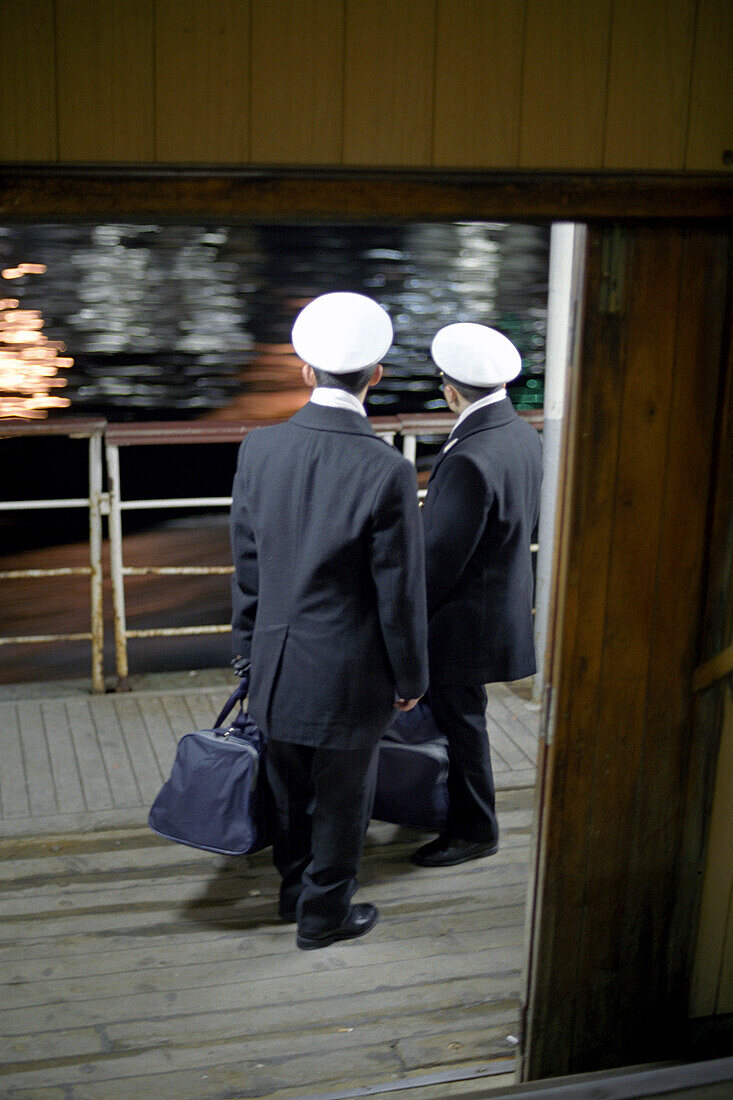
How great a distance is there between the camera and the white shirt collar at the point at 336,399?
7.72ft

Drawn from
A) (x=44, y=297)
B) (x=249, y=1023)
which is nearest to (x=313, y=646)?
(x=249, y=1023)

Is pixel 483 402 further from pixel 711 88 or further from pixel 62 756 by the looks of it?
pixel 62 756

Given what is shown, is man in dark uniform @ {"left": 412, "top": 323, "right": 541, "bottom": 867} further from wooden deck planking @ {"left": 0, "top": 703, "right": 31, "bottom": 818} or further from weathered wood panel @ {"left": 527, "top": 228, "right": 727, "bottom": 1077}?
wooden deck planking @ {"left": 0, "top": 703, "right": 31, "bottom": 818}

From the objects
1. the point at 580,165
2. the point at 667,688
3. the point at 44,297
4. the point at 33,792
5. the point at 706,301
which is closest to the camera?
the point at 580,165

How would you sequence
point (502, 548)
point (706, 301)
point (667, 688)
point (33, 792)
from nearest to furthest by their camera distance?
point (706, 301) < point (667, 688) < point (502, 548) < point (33, 792)

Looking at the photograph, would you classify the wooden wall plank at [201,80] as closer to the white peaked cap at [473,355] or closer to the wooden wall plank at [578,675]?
the wooden wall plank at [578,675]

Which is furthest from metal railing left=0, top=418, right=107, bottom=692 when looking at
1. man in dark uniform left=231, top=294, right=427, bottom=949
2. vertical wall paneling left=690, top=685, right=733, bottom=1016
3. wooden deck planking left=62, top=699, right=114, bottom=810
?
vertical wall paneling left=690, top=685, right=733, bottom=1016

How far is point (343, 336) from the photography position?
234 cm

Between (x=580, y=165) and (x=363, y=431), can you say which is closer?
(x=580, y=165)

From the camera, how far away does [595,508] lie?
6.37 ft

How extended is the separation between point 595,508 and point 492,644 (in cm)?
97

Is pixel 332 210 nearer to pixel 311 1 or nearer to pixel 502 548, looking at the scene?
pixel 311 1

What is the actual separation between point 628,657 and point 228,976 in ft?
4.11

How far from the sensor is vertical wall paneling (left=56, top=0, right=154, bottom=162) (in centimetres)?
150
